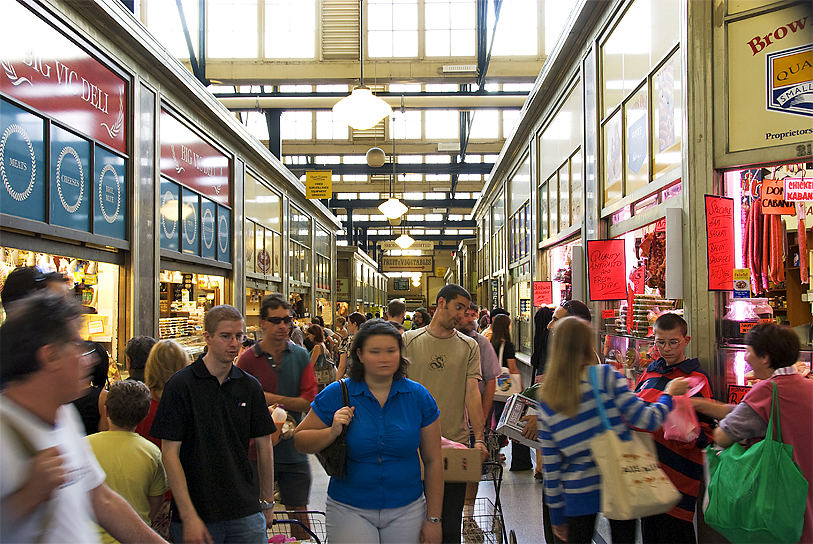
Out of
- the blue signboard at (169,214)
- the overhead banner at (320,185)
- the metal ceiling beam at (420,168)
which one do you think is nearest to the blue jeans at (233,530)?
the blue signboard at (169,214)

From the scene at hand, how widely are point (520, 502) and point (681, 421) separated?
8.78 feet

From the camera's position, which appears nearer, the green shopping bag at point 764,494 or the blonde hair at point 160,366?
the green shopping bag at point 764,494

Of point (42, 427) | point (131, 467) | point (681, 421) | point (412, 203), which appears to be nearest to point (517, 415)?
point (681, 421)

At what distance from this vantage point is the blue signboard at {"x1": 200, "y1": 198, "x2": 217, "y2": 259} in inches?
381

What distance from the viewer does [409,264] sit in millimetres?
43906

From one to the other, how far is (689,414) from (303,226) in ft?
54.4

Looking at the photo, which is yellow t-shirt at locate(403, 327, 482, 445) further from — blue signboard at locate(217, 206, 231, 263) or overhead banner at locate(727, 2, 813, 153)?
blue signboard at locate(217, 206, 231, 263)

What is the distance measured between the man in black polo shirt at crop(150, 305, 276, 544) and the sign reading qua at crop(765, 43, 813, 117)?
14.1 ft

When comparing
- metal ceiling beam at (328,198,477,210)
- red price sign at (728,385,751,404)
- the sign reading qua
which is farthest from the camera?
metal ceiling beam at (328,198,477,210)

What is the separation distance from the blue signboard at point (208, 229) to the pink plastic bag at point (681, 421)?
831cm

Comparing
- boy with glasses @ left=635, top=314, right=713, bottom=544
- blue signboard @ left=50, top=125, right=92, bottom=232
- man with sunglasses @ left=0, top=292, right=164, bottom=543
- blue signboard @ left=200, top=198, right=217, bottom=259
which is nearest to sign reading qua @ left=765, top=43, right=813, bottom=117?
boy with glasses @ left=635, top=314, right=713, bottom=544

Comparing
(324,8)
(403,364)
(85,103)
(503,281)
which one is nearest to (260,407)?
Result: (403,364)

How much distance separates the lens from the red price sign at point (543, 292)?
968 cm

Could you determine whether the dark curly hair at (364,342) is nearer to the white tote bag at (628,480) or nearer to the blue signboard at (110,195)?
the white tote bag at (628,480)
